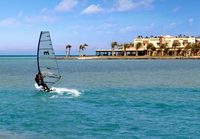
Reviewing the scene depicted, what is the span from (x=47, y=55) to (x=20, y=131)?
17.6 metres

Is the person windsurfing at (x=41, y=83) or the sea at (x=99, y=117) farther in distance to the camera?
the person windsurfing at (x=41, y=83)

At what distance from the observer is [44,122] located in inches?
963

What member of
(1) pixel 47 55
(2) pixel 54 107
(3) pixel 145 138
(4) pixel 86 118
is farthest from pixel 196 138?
(1) pixel 47 55

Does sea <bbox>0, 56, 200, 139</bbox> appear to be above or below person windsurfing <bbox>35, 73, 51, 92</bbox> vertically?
below

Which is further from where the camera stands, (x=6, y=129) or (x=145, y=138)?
(x=6, y=129)

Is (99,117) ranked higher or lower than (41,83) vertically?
lower

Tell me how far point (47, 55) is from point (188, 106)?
13587 millimetres

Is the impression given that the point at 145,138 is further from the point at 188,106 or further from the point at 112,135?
the point at 188,106

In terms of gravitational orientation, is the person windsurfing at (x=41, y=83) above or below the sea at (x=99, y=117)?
above

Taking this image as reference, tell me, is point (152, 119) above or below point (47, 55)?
below

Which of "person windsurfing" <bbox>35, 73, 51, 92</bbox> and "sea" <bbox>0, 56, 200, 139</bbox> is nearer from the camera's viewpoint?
"sea" <bbox>0, 56, 200, 139</bbox>

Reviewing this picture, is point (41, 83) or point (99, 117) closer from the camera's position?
point (99, 117)

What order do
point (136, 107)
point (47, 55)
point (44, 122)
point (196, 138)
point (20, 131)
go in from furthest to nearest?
point (47, 55) < point (136, 107) < point (44, 122) < point (20, 131) < point (196, 138)

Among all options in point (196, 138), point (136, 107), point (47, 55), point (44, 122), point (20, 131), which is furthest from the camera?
point (47, 55)
